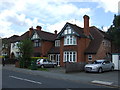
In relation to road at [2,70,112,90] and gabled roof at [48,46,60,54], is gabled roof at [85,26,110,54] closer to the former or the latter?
gabled roof at [48,46,60,54]

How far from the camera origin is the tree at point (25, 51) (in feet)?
88.1

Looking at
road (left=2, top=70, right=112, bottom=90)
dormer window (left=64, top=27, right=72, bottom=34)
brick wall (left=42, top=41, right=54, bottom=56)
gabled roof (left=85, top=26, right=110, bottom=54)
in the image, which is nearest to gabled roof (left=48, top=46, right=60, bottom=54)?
brick wall (left=42, top=41, right=54, bottom=56)

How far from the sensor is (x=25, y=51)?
88.8 feet

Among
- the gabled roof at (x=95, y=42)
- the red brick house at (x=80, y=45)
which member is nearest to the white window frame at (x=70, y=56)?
the red brick house at (x=80, y=45)

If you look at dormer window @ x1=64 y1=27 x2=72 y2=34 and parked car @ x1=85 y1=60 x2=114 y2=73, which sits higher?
dormer window @ x1=64 y1=27 x2=72 y2=34

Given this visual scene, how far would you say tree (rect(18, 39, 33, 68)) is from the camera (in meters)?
26.8

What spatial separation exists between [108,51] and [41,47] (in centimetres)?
1392

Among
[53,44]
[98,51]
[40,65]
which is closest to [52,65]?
[40,65]

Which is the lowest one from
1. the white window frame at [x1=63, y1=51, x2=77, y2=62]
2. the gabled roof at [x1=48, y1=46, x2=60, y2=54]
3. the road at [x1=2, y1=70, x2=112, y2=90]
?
the road at [x1=2, y1=70, x2=112, y2=90]

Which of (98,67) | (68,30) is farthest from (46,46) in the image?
(98,67)

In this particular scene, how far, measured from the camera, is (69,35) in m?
31.3

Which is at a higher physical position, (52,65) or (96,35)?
Result: (96,35)

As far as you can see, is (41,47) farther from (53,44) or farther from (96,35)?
(96,35)

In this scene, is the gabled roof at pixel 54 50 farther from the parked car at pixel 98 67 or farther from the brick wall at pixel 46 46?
the parked car at pixel 98 67
